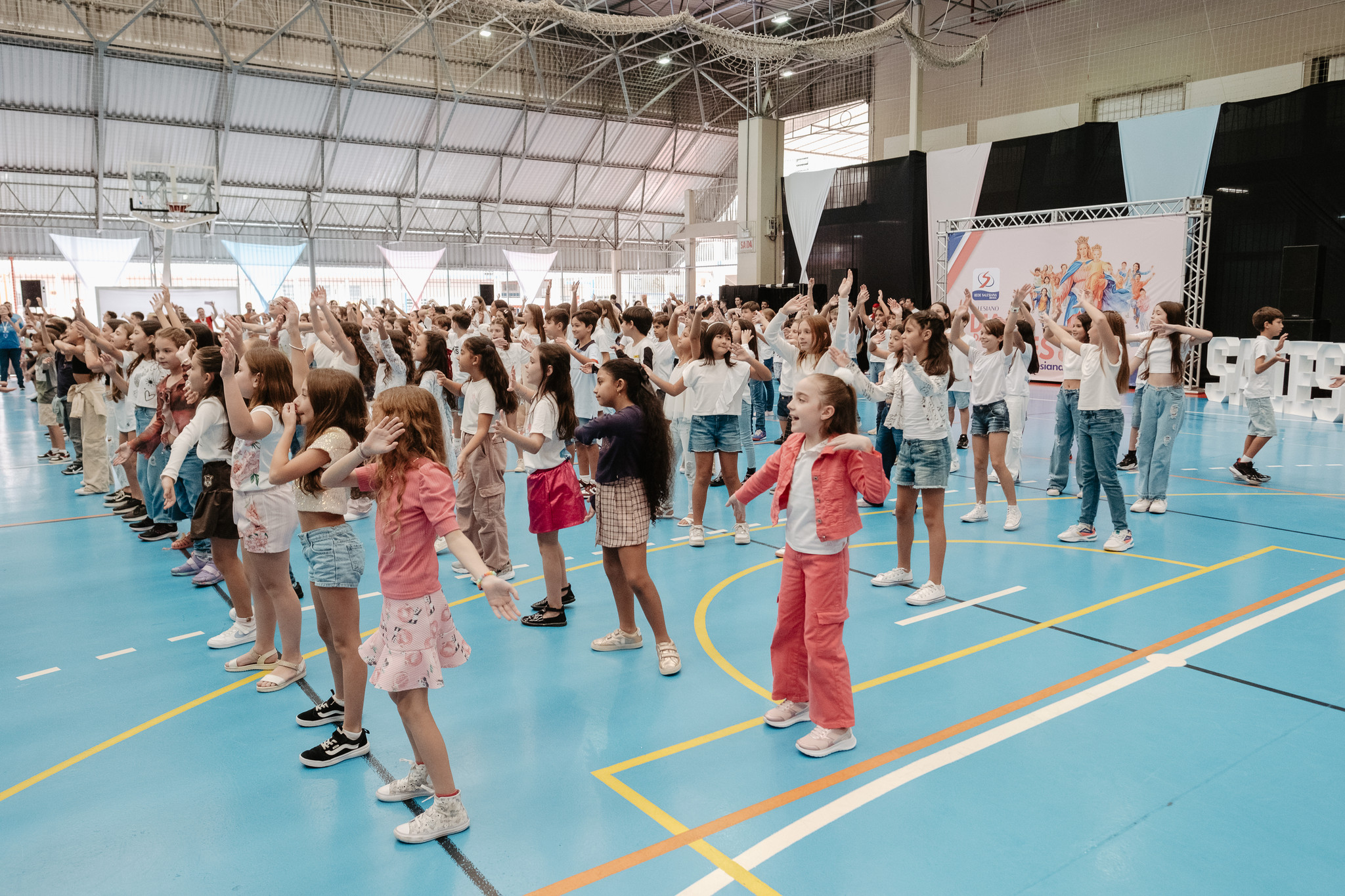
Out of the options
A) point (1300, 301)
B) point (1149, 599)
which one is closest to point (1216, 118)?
point (1300, 301)

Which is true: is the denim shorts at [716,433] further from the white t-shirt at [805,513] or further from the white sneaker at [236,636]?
the white sneaker at [236,636]

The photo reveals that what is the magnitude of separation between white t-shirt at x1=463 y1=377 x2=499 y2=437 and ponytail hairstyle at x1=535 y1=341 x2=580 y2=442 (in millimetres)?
375

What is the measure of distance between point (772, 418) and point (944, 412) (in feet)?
27.7

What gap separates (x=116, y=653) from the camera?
4602 mm

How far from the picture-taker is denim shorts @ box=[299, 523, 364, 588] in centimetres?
333

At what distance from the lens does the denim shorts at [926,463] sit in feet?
16.9

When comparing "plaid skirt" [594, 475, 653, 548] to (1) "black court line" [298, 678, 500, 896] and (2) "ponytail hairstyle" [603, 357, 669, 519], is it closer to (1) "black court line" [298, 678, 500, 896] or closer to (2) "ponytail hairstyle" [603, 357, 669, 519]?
(2) "ponytail hairstyle" [603, 357, 669, 519]

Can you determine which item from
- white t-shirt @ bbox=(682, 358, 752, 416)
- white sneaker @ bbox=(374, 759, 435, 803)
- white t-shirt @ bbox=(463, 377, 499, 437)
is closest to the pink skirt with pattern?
white sneaker @ bbox=(374, 759, 435, 803)

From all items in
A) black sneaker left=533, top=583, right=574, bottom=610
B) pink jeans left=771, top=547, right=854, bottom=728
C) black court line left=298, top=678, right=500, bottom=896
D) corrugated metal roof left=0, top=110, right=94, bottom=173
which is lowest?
black court line left=298, top=678, right=500, bottom=896

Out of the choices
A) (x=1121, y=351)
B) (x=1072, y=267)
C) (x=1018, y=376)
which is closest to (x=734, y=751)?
(x=1121, y=351)

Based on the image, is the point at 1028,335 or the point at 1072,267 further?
the point at 1072,267

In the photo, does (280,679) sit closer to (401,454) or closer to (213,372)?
(213,372)

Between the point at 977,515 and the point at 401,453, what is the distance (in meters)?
5.58

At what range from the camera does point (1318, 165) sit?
14.6 m
